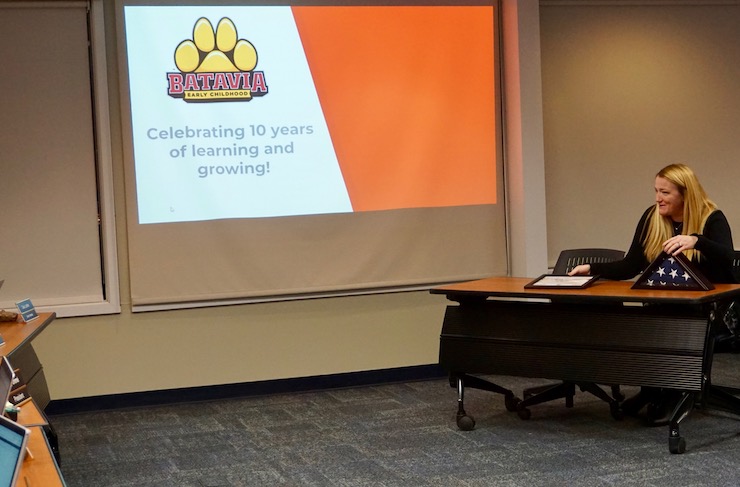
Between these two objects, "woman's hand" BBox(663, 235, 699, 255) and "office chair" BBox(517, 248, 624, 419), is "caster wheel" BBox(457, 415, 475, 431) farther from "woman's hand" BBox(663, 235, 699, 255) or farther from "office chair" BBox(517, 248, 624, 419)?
"woman's hand" BBox(663, 235, 699, 255)

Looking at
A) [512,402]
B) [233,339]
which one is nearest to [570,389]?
[512,402]

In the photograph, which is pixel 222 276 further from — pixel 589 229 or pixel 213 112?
pixel 589 229

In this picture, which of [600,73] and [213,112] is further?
[600,73]

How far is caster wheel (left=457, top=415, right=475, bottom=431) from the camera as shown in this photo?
4715 millimetres

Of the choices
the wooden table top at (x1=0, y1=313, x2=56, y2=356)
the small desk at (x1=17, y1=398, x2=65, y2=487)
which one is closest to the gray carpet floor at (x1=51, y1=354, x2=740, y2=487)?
the wooden table top at (x1=0, y1=313, x2=56, y2=356)

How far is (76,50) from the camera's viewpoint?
18.2 ft

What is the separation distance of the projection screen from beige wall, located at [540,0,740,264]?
1.71ft

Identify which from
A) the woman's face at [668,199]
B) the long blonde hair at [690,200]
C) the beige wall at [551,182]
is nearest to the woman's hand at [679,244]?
the long blonde hair at [690,200]

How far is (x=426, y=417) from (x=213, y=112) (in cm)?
231

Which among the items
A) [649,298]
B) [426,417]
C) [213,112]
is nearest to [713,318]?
[649,298]

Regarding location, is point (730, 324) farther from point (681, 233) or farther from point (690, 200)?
point (690, 200)

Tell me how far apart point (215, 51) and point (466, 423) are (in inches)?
110

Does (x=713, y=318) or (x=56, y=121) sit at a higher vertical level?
(x=56, y=121)

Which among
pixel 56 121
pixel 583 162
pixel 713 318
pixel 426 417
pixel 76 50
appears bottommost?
pixel 426 417
